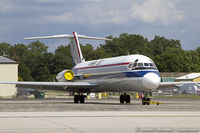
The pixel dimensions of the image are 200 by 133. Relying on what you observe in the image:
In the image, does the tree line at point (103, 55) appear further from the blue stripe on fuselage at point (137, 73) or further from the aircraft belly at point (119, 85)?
the blue stripe on fuselage at point (137, 73)

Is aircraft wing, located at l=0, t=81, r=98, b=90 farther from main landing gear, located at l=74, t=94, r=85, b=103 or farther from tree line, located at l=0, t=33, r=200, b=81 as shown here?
tree line, located at l=0, t=33, r=200, b=81

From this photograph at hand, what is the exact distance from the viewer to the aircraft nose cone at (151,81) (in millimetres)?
31500

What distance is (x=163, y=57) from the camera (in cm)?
13462

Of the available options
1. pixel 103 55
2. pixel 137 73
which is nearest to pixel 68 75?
pixel 137 73

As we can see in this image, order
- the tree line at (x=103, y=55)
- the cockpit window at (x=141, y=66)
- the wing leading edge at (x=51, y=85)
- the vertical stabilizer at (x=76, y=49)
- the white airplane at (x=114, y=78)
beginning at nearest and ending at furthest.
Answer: the white airplane at (x=114, y=78) → the cockpit window at (x=141, y=66) → the wing leading edge at (x=51, y=85) → the vertical stabilizer at (x=76, y=49) → the tree line at (x=103, y=55)

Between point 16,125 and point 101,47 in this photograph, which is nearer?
point 16,125

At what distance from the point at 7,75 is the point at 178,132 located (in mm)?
54929

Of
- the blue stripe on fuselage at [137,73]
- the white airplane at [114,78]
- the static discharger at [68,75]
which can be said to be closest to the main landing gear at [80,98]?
the white airplane at [114,78]

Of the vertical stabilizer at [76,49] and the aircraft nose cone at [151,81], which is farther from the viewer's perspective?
the vertical stabilizer at [76,49]

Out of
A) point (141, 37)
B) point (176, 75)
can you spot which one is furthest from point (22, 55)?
point (176, 75)

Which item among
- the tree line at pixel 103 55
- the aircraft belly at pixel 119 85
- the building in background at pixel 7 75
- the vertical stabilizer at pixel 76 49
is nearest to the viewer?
the aircraft belly at pixel 119 85

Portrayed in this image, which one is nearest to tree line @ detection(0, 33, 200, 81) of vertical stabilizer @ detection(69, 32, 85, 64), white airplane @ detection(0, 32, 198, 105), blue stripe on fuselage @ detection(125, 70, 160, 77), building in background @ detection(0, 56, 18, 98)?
building in background @ detection(0, 56, 18, 98)

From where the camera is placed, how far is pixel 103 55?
146m

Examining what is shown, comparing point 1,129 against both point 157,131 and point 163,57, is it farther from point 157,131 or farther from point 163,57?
point 163,57
